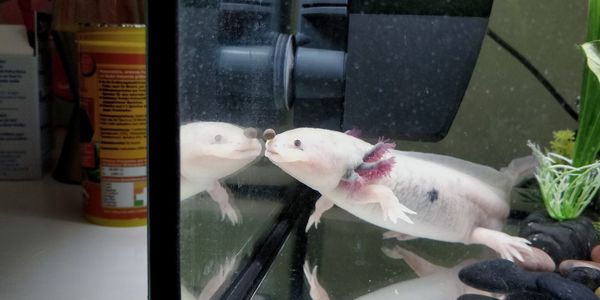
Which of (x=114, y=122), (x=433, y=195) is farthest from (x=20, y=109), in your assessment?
(x=433, y=195)

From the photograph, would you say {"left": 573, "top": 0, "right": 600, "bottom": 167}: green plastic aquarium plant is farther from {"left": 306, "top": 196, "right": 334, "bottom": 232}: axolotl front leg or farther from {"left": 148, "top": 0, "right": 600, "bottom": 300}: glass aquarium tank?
{"left": 306, "top": 196, "right": 334, "bottom": 232}: axolotl front leg

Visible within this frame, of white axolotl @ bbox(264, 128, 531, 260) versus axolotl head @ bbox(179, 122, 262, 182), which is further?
white axolotl @ bbox(264, 128, 531, 260)

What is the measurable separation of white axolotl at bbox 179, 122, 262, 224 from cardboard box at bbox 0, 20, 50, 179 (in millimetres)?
614

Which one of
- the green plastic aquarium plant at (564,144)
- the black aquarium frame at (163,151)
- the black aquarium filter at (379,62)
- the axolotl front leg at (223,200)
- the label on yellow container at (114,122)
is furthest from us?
the green plastic aquarium plant at (564,144)

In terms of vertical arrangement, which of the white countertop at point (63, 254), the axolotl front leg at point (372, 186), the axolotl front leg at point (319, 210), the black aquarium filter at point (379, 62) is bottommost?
the white countertop at point (63, 254)

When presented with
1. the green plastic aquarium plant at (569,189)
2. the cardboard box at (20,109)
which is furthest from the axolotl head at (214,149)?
the cardboard box at (20,109)

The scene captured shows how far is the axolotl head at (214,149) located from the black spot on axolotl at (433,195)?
261 millimetres

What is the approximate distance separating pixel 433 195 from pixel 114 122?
0.43 m

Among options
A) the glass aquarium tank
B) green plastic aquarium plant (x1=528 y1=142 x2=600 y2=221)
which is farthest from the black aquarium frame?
green plastic aquarium plant (x1=528 y1=142 x2=600 y2=221)

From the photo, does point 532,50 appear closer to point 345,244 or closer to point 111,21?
point 345,244

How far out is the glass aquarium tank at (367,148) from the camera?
396mm

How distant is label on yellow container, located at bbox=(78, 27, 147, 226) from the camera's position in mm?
675

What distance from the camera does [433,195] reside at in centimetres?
73

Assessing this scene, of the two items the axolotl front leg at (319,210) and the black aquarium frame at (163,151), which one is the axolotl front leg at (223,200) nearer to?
the black aquarium frame at (163,151)
